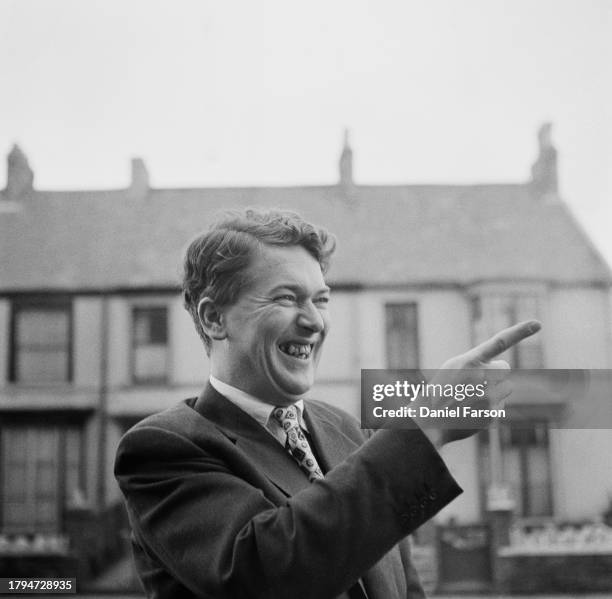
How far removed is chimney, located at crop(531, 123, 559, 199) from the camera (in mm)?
2549

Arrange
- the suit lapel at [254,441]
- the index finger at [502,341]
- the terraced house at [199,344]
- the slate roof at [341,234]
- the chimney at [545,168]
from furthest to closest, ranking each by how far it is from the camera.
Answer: the slate roof at [341,234] < the terraced house at [199,344] < the chimney at [545,168] < the suit lapel at [254,441] < the index finger at [502,341]

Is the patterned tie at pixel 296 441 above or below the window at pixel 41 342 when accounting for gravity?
below

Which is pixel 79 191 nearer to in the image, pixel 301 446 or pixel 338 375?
pixel 338 375

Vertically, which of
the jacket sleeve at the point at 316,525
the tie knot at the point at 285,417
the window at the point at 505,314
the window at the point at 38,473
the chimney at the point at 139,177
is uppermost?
the chimney at the point at 139,177

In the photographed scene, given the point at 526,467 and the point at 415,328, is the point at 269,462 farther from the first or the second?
the point at 526,467

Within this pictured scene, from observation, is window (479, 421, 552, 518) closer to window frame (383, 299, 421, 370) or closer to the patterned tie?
window frame (383, 299, 421, 370)

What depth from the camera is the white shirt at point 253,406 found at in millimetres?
783

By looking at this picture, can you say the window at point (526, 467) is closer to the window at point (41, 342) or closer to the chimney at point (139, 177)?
the chimney at point (139, 177)

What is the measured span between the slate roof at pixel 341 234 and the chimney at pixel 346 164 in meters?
0.14

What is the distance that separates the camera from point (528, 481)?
116 inches

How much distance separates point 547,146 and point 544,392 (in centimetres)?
132

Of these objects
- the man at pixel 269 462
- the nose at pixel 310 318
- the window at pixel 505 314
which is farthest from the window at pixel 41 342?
the nose at pixel 310 318

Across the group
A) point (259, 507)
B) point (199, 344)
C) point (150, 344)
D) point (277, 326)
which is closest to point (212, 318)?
point (277, 326)

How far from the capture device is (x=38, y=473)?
3.00 meters
